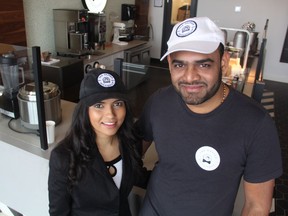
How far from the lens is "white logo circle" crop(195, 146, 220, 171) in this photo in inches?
38.0

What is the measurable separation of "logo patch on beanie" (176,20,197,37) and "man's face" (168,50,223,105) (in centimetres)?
8

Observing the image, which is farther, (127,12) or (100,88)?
(127,12)

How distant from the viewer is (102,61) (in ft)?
11.3

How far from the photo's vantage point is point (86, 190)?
104cm

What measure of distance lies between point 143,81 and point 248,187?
1.30m

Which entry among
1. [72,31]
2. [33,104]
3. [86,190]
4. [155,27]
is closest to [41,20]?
[72,31]

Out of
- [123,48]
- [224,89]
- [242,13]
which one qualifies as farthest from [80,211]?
[242,13]

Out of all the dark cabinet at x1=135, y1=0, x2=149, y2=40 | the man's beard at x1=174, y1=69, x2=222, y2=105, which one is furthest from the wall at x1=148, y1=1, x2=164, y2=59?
the man's beard at x1=174, y1=69, x2=222, y2=105

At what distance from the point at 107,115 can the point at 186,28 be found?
1.48ft

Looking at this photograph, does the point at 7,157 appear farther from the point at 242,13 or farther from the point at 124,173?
the point at 242,13

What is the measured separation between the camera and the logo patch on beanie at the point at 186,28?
1000mm

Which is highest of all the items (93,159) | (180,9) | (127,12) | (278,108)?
(180,9)

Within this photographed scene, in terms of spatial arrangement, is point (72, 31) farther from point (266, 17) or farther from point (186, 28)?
point (266, 17)

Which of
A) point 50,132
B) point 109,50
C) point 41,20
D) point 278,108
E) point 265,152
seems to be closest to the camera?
point 265,152
